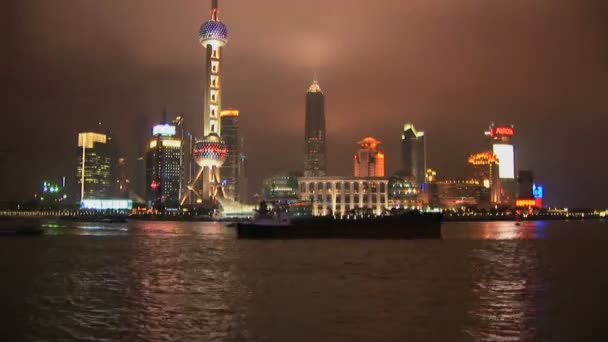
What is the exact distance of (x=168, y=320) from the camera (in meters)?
22.5

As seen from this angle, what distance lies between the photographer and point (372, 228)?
93750 mm

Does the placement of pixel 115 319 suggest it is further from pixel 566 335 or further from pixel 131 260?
pixel 131 260

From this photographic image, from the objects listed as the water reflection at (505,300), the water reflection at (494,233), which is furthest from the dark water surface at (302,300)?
the water reflection at (494,233)

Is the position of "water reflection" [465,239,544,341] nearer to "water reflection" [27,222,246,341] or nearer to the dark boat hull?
"water reflection" [27,222,246,341]

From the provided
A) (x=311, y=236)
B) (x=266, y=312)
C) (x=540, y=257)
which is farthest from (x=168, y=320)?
(x=311, y=236)

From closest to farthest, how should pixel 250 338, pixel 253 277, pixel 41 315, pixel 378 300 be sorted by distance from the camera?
pixel 250 338, pixel 41 315, pixel 378 300, pixel 253 277

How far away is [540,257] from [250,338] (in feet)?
141

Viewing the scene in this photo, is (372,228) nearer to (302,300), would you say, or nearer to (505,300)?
(505,300)

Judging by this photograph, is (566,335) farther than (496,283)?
No

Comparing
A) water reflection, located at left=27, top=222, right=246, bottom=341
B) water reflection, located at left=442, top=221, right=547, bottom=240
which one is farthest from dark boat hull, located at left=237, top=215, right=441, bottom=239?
water reflection, located at left=27, top=222, right=246, bottom=341

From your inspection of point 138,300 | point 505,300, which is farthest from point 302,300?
point 505,300

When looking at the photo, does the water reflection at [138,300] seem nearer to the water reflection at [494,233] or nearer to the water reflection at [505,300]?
the water reflection at [505,300]

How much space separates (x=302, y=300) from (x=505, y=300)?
928 centimetres

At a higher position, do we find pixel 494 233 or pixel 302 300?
pixel 302 300
